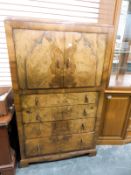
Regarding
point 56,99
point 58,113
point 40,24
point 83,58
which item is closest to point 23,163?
point 58,113

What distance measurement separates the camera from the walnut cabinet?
1117 mm

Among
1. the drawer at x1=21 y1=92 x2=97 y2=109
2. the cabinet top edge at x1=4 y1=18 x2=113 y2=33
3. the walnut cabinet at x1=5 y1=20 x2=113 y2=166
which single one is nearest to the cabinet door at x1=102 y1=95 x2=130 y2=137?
the walnut cabinet at x1=5 y1=20 x2=113 y2=166

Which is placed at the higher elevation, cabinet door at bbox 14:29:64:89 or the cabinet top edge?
the cabinet top edge

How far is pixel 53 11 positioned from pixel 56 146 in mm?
1594

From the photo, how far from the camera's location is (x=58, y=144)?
5.23 ft

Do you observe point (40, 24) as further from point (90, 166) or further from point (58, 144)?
point (90, 166)

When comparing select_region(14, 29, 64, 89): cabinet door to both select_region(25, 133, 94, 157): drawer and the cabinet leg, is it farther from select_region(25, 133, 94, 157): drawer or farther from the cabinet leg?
the cabinet leg

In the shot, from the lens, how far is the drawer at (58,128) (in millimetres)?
1448

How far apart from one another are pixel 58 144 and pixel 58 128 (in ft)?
0.75

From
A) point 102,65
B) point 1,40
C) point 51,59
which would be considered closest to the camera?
point 51,59

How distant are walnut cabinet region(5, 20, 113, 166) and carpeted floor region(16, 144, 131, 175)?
4.4 inches

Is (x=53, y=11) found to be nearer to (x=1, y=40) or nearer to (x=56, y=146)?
(x=1, y=40)

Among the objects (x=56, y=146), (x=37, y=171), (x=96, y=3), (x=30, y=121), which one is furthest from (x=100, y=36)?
(x=37, y=171)

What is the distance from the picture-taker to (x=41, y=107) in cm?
137
